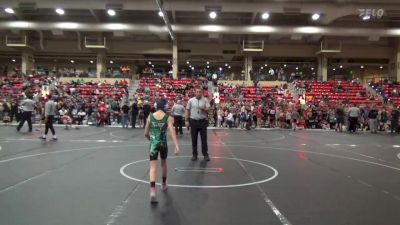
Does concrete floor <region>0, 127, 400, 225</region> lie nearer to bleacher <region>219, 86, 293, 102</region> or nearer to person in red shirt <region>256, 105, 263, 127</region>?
person in red shirt <region>256, 105, 263, 127</region>

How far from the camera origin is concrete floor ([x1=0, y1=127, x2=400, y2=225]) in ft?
17.1

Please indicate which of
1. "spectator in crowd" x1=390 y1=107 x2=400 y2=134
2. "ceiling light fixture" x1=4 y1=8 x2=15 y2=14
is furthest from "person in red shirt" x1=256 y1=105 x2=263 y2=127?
"ceiling light fixture" x1=4 y1=8 x2=15 y2=14

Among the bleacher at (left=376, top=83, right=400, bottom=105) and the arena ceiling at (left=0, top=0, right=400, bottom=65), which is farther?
the bleacher at (left=376, top=83, right=400, bottom=105)

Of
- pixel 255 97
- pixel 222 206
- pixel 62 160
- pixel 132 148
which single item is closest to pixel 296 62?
pixel 255 97

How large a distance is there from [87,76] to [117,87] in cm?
533

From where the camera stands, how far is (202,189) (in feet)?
22.4

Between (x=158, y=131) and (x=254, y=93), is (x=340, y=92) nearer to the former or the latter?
(x=254, y=93)

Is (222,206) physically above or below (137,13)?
below

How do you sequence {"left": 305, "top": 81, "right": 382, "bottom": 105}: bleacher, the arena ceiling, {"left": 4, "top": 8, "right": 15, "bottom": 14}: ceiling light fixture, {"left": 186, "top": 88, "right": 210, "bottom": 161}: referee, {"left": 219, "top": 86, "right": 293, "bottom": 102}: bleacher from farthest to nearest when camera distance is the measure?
1. {"left": 305, "top": 81, "right": 382, "bottom": 105}: bleacher
2. {"left": 219, "top": 86, "right": 293, "bottom": 102}: bleacher
3. {"left": 4, "top": 8, "right": 15, "bottom": 14}: ceiling light fixture
4. the arena ceiling
5. {"left": 186, "top": 88, "right": 210, "bottom": 161}: referee

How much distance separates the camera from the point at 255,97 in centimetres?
3338

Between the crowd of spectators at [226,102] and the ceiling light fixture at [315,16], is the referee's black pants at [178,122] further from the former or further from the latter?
the ceiling light fixture at [315,16]

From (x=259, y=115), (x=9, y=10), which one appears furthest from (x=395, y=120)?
(x=9, y=10)

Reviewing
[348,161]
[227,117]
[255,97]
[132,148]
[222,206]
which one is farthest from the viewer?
[255,97]

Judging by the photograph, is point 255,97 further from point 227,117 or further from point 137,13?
point 137,13
